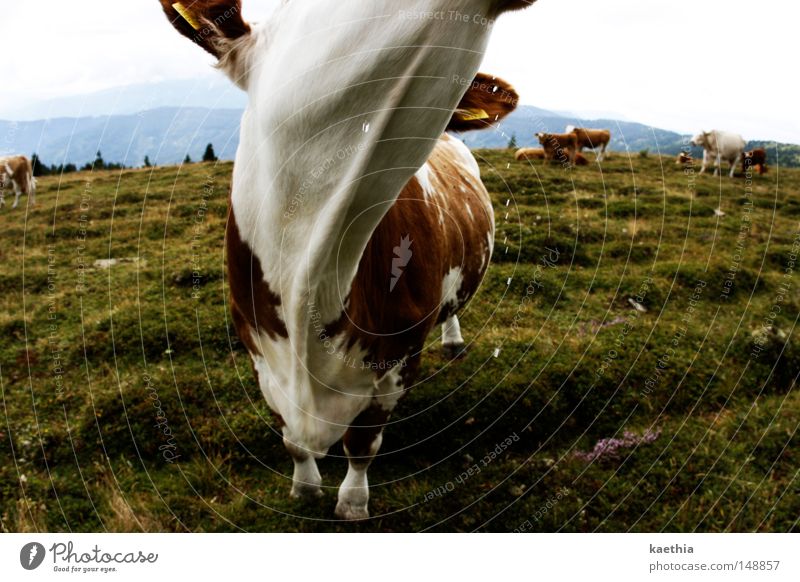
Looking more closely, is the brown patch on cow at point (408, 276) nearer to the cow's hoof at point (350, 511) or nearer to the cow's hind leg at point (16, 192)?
the cow's hoof at point (350, 511)

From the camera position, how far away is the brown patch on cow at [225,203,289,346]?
2547 millimetres

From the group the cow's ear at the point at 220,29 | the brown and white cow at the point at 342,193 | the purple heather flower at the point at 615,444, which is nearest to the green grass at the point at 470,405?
the purple heather flower at the point at 615,444

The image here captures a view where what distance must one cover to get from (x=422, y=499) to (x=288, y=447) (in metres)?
1.07

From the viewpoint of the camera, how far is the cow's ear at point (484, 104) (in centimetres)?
275

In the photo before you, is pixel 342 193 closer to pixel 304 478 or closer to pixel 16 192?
pixel 304 478

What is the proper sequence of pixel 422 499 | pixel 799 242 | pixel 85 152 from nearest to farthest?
pixel 85 152
pixel 422 499
pixel 799 242

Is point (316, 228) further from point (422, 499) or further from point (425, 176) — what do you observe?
point (422, 499)

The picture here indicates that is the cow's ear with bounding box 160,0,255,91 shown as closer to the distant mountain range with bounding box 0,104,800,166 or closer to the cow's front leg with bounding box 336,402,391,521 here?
the distant mountain range with bounding box 0,104,800,166

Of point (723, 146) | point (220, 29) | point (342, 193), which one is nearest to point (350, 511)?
point (342, 193)

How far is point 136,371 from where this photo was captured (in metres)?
5.21

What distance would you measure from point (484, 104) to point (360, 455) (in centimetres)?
236

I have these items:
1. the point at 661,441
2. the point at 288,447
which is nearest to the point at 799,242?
the point at 661,441

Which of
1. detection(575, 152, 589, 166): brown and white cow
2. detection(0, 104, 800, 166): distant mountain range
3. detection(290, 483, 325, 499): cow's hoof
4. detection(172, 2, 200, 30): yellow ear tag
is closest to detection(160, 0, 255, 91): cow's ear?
detection(172, 2, 200, 30): yellow ear tag

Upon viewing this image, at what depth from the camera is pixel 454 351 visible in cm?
620
